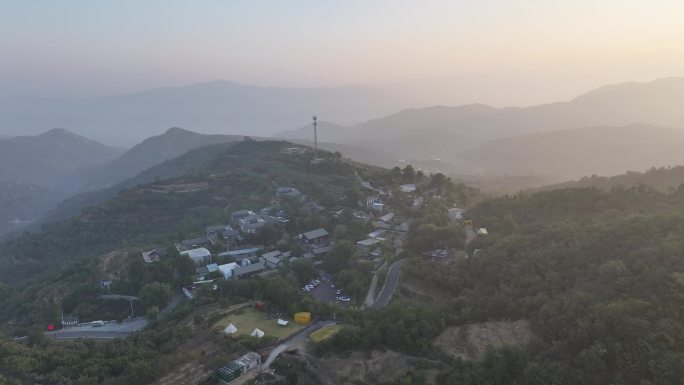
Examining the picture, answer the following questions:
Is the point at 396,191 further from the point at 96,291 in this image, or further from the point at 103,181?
the point at 103,181

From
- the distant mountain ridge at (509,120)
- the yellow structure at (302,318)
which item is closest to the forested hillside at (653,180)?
the yellow structure at (302,318)

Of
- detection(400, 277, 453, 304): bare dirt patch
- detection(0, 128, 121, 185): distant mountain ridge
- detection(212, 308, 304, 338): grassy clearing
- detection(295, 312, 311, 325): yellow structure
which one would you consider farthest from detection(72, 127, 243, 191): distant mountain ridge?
detection(295, 312, 311, 325): yellow structure

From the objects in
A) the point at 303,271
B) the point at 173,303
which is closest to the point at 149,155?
the point at 173,303

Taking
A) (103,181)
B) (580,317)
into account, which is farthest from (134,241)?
(103,181)

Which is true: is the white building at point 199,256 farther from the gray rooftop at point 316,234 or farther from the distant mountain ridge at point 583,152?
the distant mountain ridge at point 583,152

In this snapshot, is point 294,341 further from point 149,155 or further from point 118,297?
point 149,155
